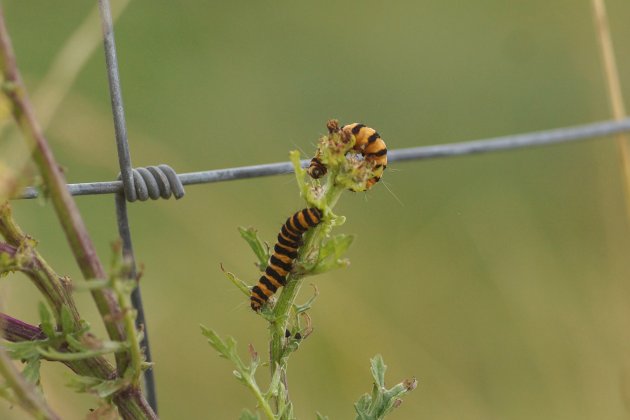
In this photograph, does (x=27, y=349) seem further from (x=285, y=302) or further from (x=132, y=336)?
(x=285, y=302)

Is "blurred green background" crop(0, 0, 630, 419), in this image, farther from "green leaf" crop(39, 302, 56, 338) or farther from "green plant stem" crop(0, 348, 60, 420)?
"green plant stem" crop(0, 348, 60, 420)

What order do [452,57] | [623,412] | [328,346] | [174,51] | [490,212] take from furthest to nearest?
[452,57] → [174,51] → [490,212] → [328,346] → [623,412]

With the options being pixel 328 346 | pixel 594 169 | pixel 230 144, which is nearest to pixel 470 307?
pixel 328 346

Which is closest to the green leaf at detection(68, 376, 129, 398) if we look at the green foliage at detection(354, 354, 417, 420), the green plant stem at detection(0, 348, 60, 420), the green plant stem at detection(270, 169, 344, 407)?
the green plant stem at detection(0, 348, 60, 420)

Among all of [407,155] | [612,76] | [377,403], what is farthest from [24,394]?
[612,76]

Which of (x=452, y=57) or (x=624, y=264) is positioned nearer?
(x=624, y=264)

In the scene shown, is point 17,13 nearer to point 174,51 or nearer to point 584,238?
point 174,51
